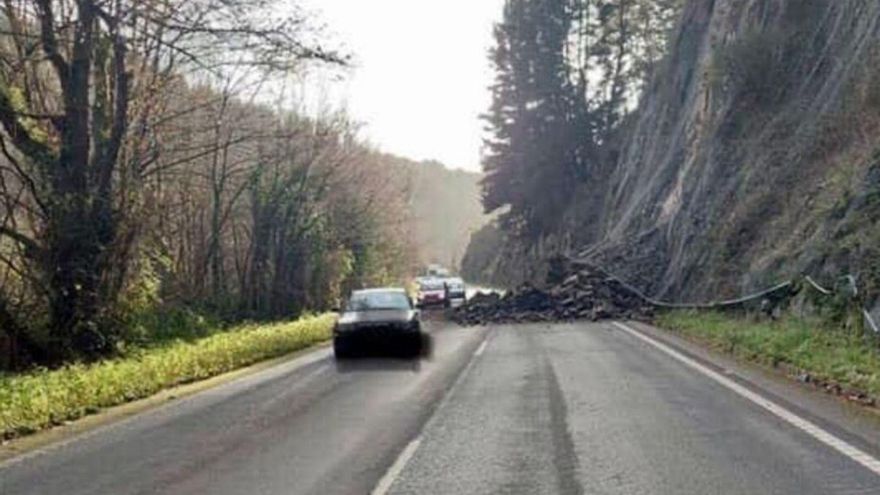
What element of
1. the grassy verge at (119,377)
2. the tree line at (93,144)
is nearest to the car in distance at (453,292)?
the tree line at (93,144)

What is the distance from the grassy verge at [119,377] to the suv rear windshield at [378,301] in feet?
7.16

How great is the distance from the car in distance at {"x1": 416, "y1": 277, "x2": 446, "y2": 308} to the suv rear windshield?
25008mm

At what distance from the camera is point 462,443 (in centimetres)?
1042

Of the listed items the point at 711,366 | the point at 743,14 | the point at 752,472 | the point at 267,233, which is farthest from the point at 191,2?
the point at 743,14

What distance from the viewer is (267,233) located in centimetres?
4041

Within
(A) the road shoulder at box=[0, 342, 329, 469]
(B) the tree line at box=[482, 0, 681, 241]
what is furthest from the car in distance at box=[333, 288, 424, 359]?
(B) the tree line at box=[482, 0, 681, 241]

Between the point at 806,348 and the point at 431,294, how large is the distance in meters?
34.7

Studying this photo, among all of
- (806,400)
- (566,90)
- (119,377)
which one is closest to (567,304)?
(119,377)

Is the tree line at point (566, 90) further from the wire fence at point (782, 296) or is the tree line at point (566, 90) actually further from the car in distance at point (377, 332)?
the car in distance at point (377, 332)

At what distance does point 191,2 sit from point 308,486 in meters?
14.4

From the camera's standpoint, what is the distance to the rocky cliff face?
896 inches

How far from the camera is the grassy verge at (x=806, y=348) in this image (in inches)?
537

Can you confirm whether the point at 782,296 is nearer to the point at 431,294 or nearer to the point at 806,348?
the point at 806,348

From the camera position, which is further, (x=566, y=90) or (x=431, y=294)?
(x=566, y=90)
